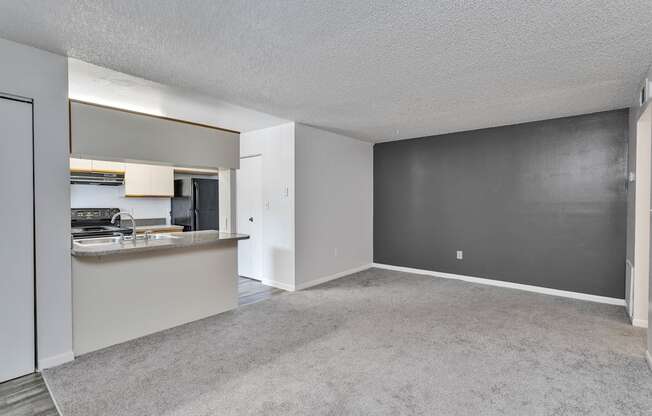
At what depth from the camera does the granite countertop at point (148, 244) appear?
271cm

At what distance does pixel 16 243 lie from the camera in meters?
2.36

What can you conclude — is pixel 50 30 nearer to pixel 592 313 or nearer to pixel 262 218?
pixel 262 218

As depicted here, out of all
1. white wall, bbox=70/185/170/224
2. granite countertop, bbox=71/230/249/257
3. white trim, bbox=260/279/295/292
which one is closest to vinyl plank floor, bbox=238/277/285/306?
white trim, bbox=260/279/295/292

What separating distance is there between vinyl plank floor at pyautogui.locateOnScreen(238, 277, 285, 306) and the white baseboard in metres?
1.75

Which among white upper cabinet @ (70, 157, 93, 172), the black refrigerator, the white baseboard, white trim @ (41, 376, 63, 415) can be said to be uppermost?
white upper cabinet @ (70, 157, 93, 172)

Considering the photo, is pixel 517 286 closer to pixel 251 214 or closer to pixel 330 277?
pixel 330 277

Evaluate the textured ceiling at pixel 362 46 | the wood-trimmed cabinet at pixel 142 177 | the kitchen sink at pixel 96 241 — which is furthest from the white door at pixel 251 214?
the kitchen sink at pixel 96 241

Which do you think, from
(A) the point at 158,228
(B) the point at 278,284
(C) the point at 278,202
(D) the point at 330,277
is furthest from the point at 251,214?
(A) the point at 158,228

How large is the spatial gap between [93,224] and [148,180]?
1.08 m

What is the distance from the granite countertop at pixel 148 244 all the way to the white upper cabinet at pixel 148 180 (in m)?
2.39

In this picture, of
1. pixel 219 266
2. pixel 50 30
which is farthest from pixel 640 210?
pixel 50 30

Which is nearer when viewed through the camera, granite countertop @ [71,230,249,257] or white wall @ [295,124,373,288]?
granite countertop @ [71,230,249,257]

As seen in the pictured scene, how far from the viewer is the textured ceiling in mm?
1930

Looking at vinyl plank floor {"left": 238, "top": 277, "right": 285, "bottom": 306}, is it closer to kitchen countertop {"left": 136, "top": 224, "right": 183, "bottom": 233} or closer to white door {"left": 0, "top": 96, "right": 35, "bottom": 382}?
kitchen countertop {"left": 136, "top": 224, "right": 183, "bottom": 233}
